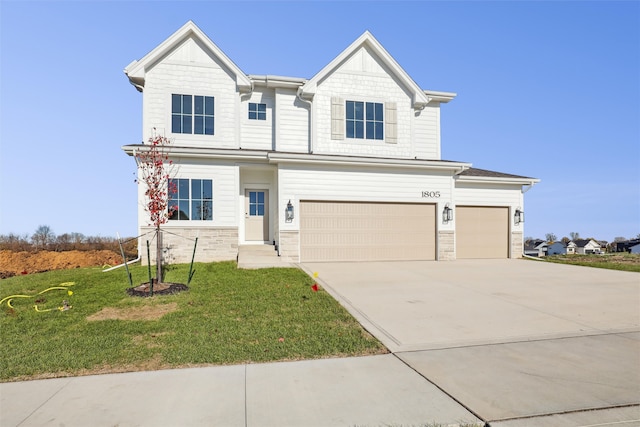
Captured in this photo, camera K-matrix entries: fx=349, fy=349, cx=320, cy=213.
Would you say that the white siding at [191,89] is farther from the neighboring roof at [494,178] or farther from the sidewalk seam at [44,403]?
the sidewalk seam at [44,403]

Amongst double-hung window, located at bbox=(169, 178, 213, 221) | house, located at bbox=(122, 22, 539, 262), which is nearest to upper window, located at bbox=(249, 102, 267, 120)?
house, located at bbox=(122, 22, 539, 262)

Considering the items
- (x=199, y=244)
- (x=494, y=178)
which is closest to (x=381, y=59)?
(x=494, y=178)

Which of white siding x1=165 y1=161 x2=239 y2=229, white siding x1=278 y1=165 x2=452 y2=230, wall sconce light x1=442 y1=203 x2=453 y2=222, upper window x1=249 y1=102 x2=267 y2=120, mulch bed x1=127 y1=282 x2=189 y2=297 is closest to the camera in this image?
mulch bed x1=127 y1=282 x2=189 y2=297

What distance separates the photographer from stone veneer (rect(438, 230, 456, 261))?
14.7 meters

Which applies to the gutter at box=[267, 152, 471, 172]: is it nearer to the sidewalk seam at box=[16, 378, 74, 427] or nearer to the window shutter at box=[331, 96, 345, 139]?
the window shutter at box=[331, 96, 345, 139]

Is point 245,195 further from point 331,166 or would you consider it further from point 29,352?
point 29,352

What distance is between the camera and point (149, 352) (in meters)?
4.69

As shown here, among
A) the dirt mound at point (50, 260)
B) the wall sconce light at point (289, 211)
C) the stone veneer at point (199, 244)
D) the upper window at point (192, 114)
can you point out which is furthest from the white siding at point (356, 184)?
the dirt mound at point (50, 260)

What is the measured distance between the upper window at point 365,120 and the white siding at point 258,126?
3.35 m

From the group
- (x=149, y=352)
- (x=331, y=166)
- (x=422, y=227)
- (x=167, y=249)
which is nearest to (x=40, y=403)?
(x=149, y=352)

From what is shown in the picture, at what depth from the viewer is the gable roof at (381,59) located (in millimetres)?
14445

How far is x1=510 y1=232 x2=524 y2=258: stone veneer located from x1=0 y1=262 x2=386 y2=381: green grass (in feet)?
38.4

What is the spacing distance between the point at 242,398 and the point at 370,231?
10.9 meters

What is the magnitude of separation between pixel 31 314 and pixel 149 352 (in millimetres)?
3895
